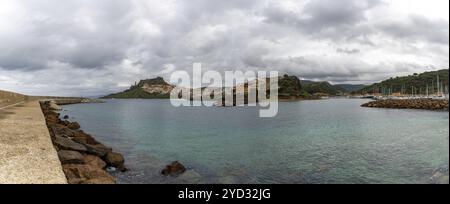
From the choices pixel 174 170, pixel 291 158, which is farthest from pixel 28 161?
pixel 291 158

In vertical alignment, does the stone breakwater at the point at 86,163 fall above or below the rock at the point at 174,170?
above

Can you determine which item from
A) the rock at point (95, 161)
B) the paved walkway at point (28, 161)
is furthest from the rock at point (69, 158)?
the rock at point (95, 161)

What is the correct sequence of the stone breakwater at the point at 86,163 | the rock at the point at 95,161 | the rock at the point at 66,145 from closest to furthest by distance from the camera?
the stone breakwater at the point at 86,163
the rock at the point at 95,161
the rock at the point at 66,145

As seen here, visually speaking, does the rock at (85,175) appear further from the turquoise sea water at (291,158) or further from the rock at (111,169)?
the rock at (111,169)

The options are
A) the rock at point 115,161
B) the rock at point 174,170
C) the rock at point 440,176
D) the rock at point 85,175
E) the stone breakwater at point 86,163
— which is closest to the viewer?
the rock at point 85,175

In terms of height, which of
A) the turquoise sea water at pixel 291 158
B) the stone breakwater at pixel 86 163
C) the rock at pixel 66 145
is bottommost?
the turquoise sea water at pixel 291 158

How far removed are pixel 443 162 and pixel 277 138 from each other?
15.7 meters

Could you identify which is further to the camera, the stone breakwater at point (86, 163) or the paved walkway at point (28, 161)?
the stone breakwater at point (86, 163)

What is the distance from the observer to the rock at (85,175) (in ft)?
43.8

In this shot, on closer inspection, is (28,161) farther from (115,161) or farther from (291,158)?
(291,158)
